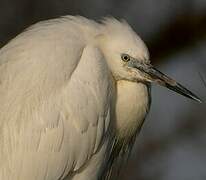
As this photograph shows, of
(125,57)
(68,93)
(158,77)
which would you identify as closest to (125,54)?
(125,57)

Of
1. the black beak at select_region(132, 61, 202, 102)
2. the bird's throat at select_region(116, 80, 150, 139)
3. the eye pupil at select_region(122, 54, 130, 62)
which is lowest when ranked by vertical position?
the bird's throat at select_region(116, 80, 150, 139)

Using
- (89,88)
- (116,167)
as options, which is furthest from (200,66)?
(89,88)

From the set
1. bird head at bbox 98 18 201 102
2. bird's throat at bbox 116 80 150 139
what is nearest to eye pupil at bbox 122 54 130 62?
bird head at bbox 98 18 201 102

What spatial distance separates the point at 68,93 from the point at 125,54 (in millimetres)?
273

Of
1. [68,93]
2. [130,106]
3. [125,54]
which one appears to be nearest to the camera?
[68,93]

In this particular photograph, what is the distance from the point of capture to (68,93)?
3.64m

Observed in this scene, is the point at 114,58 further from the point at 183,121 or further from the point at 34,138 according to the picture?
the point at 183,121

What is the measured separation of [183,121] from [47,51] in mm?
2510

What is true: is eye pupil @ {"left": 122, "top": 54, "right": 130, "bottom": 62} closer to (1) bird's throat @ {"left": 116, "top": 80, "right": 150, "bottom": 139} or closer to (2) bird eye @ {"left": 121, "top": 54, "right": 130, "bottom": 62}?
(2) bird eye @ {"left": 121, "top": 54, "right": 130, "bottom": 62}

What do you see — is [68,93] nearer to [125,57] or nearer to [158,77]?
[125,57]

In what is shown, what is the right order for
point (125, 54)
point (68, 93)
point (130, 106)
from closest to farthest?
1. point (68, 93)
2. point (125, 54)
3. point (130, 106)

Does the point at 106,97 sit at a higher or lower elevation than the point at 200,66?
higher

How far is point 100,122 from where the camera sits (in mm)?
3730

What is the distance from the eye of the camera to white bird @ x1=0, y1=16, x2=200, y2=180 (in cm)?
361
